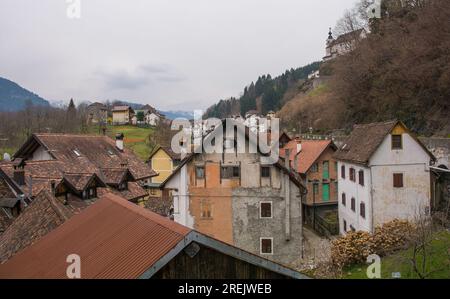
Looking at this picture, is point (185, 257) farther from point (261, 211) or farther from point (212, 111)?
point (212, 111)

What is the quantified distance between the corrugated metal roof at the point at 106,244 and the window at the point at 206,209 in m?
11.5

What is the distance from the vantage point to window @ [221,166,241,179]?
23.2 metres

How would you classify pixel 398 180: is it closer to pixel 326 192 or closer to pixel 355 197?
pixel 355 197

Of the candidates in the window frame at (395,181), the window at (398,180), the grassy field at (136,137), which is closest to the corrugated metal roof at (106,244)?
the window frame at (395,181)

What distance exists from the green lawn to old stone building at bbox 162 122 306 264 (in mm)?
4621

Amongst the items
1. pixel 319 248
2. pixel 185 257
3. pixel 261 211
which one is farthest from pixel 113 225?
pixel 319 248

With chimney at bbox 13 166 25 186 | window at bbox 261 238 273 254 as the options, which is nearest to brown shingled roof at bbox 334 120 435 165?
window at bbox 261 238 273 254

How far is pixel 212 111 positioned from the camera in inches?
6801

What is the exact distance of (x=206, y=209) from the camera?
23.6 m

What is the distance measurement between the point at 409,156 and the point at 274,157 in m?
9.42

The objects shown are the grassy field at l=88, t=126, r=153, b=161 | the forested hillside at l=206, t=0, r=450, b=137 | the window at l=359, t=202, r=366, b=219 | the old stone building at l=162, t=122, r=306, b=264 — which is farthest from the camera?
the grassy field at l=88, t=126, r=153, b=161

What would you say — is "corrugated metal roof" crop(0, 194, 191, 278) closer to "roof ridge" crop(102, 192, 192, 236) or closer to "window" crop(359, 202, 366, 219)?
"roof ridge" crop(102, 192, 192, 236)

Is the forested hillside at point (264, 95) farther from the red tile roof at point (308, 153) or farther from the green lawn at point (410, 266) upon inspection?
the green lawn at point (410, 266)

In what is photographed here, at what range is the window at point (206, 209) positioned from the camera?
77.2 ft
